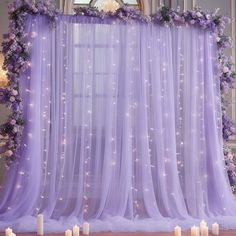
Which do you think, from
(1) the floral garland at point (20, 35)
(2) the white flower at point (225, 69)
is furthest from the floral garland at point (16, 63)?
(2) the white flower at point (225, 69)

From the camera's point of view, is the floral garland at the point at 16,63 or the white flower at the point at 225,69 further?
the white flower at the point at 225,69

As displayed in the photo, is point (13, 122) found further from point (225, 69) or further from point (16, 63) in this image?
point (225, 69)

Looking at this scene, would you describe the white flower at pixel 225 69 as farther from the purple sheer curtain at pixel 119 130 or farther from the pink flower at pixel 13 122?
the pink flower at pixel 13 122

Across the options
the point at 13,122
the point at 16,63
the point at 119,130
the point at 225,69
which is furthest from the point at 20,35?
the point at 225,69

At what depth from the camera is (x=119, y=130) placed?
4.72 meters

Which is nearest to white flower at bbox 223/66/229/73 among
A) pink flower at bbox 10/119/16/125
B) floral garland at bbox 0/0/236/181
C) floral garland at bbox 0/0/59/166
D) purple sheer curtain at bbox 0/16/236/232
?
purple sheer curtain at bbox 0/16/236/232

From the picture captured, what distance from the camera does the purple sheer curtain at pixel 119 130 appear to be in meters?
4.57

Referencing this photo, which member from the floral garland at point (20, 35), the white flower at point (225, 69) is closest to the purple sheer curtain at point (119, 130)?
the floral garland at point (20, 35)

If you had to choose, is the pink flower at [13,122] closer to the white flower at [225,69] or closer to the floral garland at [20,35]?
the floral garland at [20,35]

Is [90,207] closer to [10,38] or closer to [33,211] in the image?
[33,211]

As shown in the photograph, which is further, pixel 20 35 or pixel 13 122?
pixel 20 35

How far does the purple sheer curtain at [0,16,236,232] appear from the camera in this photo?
15.0 feet

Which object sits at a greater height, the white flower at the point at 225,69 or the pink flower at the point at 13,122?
the white flower at the point at 225,69

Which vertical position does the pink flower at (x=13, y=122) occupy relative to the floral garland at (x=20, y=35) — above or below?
below
